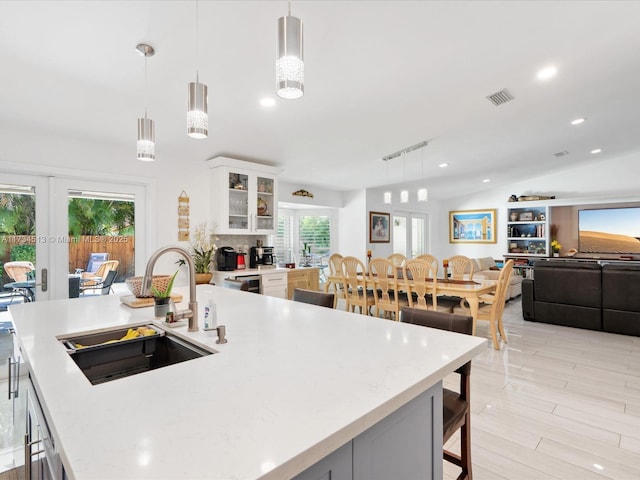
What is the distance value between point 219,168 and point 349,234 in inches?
144

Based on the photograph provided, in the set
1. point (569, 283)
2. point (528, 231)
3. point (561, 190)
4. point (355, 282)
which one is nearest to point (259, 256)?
point (355, 282)

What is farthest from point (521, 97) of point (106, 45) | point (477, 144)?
point (106, 45)

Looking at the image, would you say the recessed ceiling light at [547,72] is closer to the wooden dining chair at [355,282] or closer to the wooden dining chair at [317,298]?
the wooden dining chair at [355,282]

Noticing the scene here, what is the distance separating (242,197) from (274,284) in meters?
1.24

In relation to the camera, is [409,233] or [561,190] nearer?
[561,190]

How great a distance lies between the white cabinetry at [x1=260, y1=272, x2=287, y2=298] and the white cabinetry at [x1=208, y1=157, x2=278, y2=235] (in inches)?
24.2

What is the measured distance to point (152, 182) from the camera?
3857mm

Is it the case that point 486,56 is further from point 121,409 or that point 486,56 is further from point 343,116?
point 121,409

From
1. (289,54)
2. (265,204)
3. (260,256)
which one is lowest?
(260,256)

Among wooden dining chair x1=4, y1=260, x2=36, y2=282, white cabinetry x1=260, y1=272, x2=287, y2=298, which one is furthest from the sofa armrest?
Answer: wooden dining chair x1=4, y1=260, x2=36, y2=282

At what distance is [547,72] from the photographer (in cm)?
315

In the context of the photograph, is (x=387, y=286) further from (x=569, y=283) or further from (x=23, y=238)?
(x=23, y=238)

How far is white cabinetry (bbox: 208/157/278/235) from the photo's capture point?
428cm

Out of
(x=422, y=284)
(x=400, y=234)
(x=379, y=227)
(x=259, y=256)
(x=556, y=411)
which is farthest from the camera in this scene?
(x=400, y=234)
